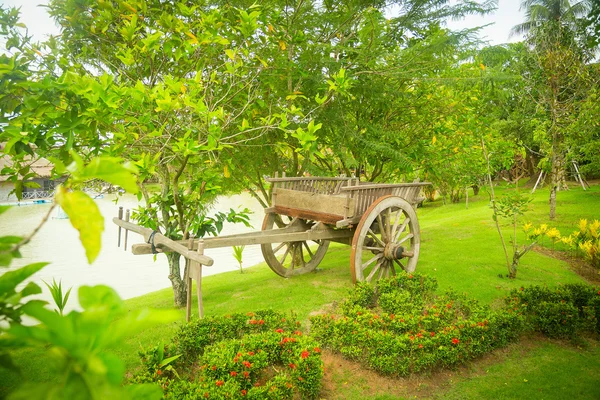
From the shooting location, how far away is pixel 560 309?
15.9ft

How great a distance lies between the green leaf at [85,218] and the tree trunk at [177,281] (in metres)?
5.49

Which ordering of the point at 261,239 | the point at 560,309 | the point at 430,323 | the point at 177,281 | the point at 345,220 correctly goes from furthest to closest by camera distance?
the point at 177,281, the point at 345,220, the point at 261,239, the point at 560,309, the point at 430,323

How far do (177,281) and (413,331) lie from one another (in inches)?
134

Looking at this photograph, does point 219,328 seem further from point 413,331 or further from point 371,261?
point 371,261

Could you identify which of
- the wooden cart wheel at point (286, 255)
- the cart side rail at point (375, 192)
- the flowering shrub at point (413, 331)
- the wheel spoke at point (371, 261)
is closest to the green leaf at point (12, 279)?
the flowering shrub at point (413, 331)

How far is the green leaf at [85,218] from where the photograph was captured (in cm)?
45

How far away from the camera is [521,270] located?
24.1 ft

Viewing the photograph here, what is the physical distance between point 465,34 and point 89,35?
17.9 ft

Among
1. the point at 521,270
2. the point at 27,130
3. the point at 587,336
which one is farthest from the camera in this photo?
the point at 521,270

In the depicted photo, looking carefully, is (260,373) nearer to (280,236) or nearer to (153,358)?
(153,358)

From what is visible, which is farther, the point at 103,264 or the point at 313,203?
the point at 103,264

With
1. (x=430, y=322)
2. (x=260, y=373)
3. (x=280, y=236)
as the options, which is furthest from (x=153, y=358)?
(x=430, y=322)

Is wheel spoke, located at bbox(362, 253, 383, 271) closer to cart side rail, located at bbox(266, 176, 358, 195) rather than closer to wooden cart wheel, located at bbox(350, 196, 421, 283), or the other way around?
wooden cart wheel, located at bbox(350, 196, 421, 283)

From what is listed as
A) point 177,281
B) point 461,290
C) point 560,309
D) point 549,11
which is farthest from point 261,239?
point 549,11
